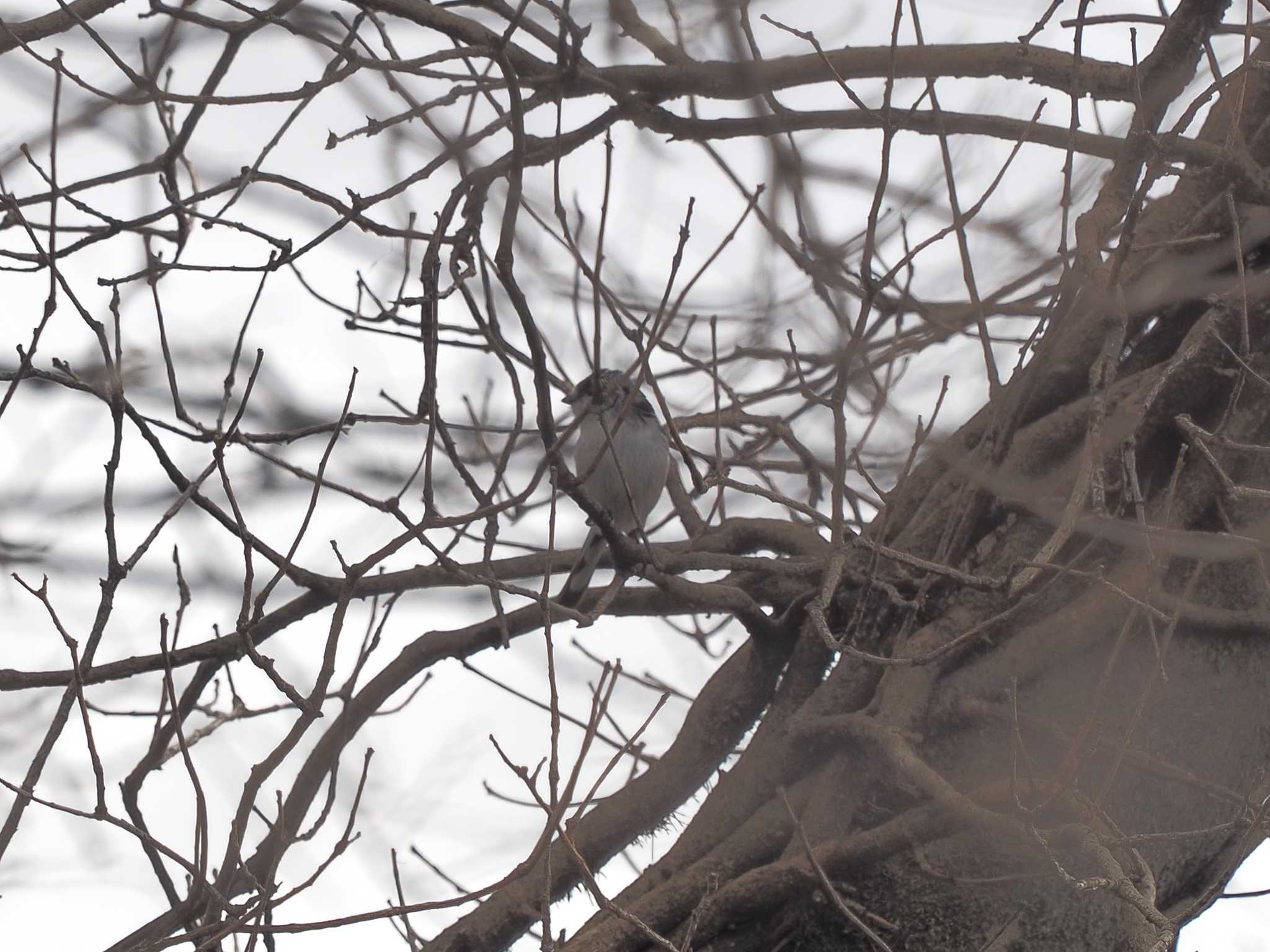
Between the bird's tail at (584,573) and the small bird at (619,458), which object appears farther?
the small bird at (619,458)

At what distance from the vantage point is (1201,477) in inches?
119

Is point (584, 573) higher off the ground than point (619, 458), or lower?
lower

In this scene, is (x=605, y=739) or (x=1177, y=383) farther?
(x=605, y=739)

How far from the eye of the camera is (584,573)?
4.84 metres

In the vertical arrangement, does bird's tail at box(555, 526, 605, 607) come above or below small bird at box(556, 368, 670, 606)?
below

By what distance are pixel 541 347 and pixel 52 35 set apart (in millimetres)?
1816

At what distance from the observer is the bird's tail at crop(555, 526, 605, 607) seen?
14.9 ft

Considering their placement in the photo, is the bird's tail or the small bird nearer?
the bird's tail

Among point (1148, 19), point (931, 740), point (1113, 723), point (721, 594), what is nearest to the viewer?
point (1113, 723)

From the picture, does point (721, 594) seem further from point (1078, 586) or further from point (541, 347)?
point (541, 347)

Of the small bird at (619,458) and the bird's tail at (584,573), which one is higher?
the small bird at (619,458)

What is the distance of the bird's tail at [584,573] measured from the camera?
4535 mm

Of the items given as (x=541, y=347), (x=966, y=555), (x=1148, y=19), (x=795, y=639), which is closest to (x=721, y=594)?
(x=795, y=639)

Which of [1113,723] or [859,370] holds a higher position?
[859,370]
